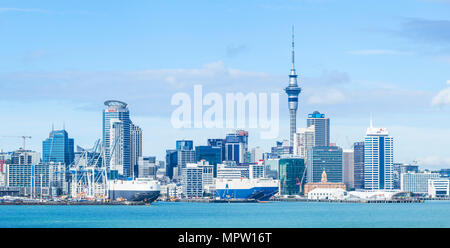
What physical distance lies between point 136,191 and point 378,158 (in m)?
73.0

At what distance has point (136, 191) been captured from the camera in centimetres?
9625

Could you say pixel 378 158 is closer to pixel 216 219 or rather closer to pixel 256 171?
pixel 256 171

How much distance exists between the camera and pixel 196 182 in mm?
135375

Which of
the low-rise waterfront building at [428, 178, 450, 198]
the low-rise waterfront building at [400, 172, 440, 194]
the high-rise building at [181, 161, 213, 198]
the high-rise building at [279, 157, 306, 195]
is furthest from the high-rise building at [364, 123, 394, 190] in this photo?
the high-rise building at [181, 161, 213, 198]

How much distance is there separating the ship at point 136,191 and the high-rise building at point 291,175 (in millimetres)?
49020

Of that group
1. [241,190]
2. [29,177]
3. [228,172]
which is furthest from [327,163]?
[29,177]

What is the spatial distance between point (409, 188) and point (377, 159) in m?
8.36

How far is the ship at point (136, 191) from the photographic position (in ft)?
313

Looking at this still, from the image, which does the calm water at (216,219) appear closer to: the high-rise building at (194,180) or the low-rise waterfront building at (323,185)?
the high-rise building at (194,180)

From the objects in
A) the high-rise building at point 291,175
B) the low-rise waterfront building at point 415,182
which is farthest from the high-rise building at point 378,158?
the high-rise building at point 291,175

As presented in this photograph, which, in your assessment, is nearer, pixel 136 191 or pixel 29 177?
pixel 136 191

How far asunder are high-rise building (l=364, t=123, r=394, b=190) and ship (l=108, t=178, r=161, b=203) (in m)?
68.9
